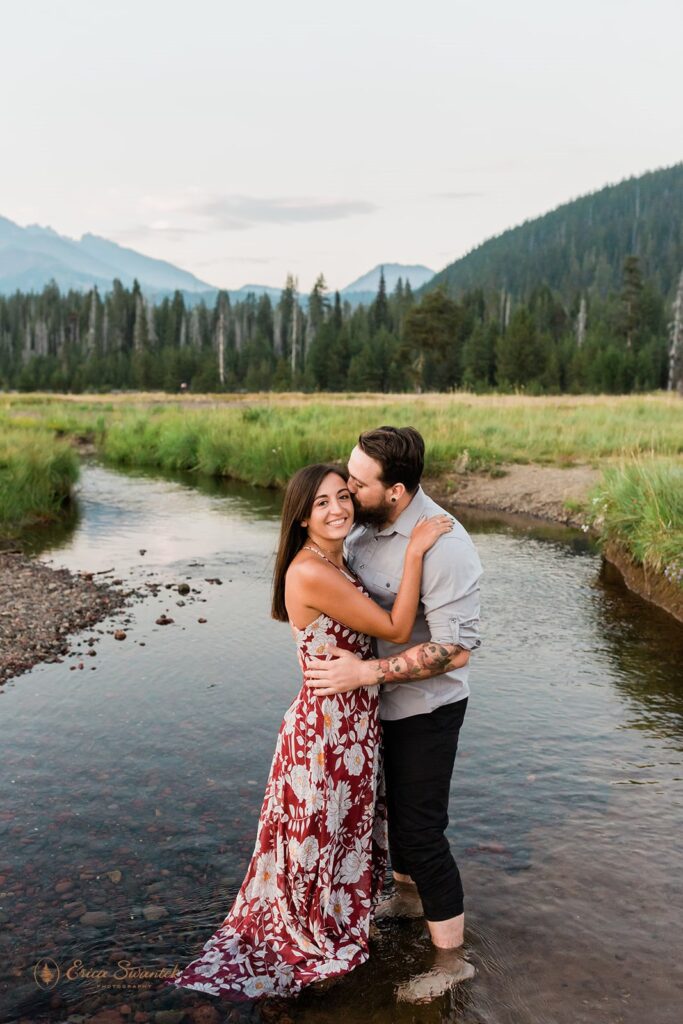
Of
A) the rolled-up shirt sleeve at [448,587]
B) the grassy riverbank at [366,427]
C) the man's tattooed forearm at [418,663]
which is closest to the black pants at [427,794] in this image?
the man's tattooed forearm at [418,663]

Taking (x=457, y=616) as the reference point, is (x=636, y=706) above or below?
below

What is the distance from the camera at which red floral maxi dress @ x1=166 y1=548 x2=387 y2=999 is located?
3.80 m

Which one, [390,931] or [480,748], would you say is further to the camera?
[480,748]

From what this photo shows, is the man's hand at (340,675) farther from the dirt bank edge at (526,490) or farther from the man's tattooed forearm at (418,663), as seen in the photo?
the dirt bank edge at (526,490)

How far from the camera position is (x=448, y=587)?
3.69 m

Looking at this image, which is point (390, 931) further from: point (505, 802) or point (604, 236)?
point (604, 236)

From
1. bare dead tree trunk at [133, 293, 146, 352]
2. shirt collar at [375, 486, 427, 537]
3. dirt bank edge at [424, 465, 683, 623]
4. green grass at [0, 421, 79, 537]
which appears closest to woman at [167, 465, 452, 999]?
shirt collar at [375, 486, 427, 537]

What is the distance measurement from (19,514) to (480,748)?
38.0 ft

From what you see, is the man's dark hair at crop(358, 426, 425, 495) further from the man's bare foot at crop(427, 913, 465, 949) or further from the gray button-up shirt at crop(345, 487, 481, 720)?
the man's bare foot at crop(427, 913, 465, 949)

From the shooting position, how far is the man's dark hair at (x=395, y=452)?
3.69 metres

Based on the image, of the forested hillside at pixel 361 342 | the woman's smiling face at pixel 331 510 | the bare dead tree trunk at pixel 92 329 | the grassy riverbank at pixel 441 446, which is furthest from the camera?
the bare dead tree trunk at pixel 92 329

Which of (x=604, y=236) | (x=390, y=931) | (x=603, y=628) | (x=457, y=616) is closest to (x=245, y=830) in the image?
(x=390, y=931)

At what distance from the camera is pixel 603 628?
10.2 meters

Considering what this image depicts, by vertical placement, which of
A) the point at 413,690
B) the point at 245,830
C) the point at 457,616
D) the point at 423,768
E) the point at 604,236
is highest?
the point at 604,236
